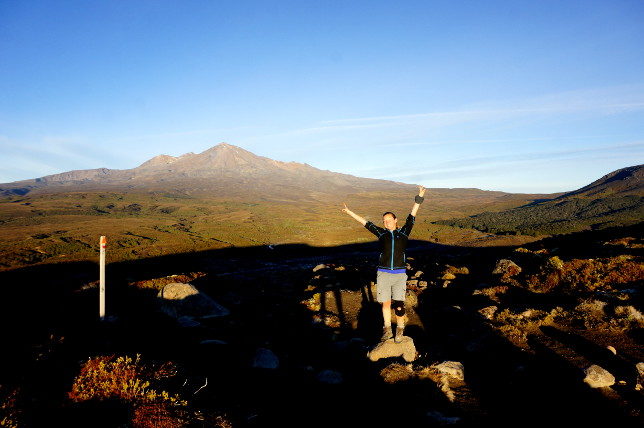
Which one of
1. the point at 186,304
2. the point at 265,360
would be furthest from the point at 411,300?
the point at 186,304

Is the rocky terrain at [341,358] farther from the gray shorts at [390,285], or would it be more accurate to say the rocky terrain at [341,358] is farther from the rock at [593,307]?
the gray shorts at [390,285]

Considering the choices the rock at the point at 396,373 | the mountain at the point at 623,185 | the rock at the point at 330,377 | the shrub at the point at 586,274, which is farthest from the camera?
the mountain at the point at 623,185

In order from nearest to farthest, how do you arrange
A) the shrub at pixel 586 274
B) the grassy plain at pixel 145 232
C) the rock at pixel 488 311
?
1. the rock at pixel 488 311
2. the shrub at pixel 586 274
3. the grassy plain at pixel 145 232

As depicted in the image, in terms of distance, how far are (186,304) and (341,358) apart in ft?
20.5

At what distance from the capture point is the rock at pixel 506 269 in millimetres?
14536

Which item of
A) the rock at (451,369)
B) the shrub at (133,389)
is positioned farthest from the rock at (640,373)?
the shrub at (133,389)

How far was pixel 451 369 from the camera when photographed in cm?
616

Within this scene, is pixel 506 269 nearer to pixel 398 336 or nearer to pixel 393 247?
pixel 398 336

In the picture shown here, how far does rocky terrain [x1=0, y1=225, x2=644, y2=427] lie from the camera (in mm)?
5086

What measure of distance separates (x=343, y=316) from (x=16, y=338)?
26.0 feet

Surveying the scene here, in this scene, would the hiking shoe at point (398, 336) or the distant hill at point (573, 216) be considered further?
the distant hill at point (573, 216)

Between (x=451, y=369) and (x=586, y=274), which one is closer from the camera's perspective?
(x=451, y=369)

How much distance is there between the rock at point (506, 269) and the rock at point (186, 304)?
35.8ft

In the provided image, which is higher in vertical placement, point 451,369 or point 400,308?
point 400,308
